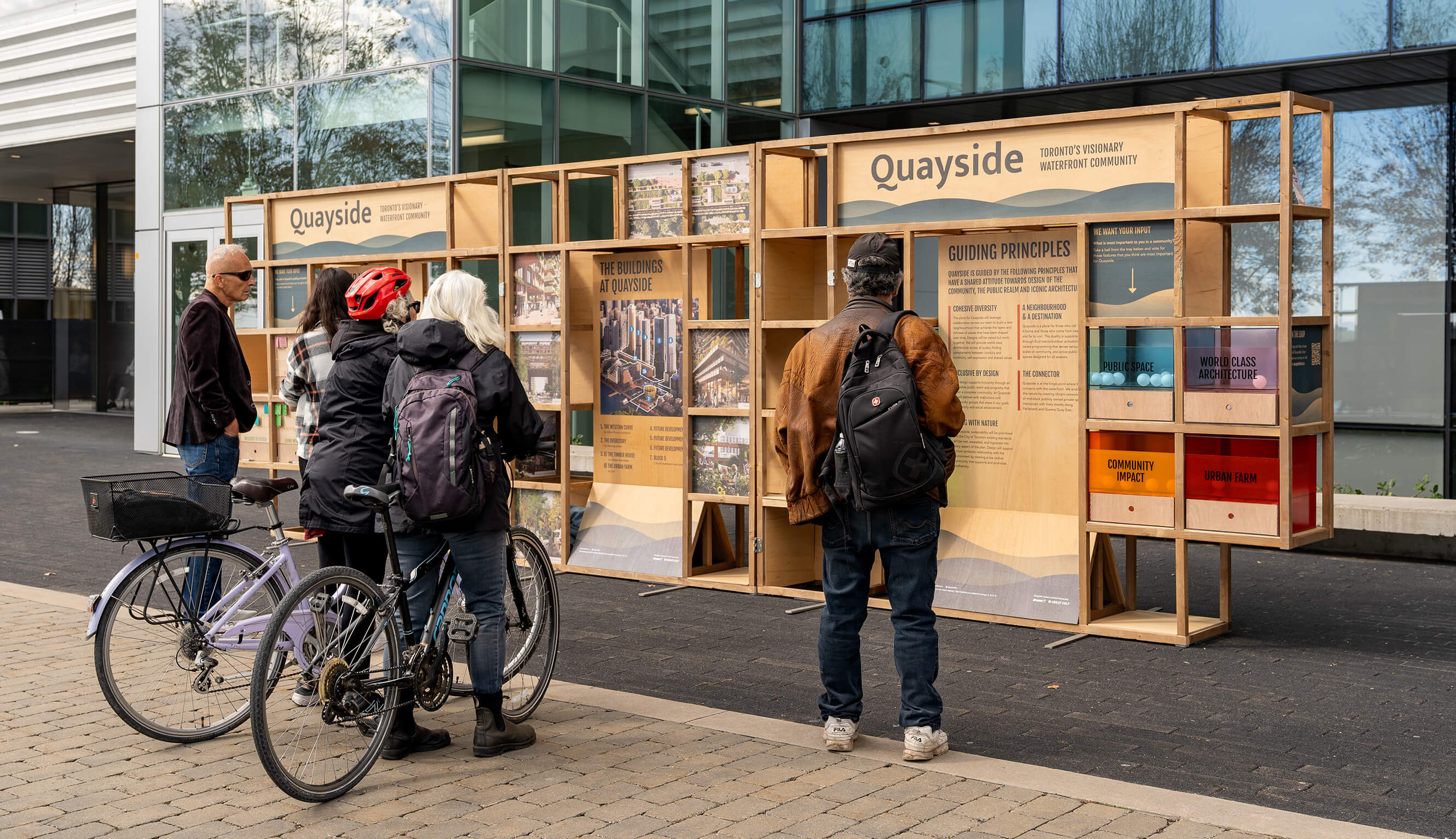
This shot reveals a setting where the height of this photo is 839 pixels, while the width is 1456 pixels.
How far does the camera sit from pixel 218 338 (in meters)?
7.18

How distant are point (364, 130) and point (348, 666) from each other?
42.5 ft

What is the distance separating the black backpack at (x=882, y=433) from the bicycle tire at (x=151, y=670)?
7.17 ft

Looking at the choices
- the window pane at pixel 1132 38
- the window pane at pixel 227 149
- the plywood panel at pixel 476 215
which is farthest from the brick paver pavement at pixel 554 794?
the window pane at pixel 227 149

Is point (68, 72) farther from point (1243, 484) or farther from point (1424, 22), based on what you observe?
point (1243, 484)

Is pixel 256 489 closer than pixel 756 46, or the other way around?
pixel 256 489

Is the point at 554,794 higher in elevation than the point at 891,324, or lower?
lower

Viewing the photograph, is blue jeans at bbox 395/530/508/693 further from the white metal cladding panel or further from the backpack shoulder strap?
the white metal cladding panel

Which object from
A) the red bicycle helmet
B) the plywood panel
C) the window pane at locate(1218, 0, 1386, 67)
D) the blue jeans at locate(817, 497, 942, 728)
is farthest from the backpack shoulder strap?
the window pane at locate(1218, 0, 1386, 67)

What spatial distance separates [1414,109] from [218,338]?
11.7m

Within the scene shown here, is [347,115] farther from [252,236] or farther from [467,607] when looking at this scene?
[467,607]

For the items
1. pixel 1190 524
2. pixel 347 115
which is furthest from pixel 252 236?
pixel 1190 524

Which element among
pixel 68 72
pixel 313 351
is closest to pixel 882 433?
pixel 313 351

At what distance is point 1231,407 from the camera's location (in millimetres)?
7199

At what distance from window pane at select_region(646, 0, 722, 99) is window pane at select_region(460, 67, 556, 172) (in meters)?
1.73
